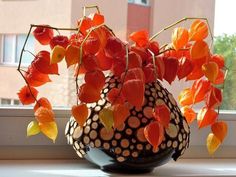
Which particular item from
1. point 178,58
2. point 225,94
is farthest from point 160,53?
point 225,94

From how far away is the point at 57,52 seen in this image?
0.87 m

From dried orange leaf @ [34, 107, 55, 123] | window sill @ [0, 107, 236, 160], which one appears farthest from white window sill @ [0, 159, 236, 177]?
dried orange leaf @ [34, 107, 55, 123]

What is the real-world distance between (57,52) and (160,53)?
0.23 metres

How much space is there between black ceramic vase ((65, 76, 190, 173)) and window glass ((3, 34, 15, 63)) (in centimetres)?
23

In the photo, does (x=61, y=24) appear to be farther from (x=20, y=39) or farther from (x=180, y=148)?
(x=180, y=148)

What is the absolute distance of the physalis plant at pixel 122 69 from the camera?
0.87 m

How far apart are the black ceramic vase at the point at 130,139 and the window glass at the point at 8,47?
23 centimetres

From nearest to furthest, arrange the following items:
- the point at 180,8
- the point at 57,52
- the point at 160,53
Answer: the point at 57,52 → the point at 160,53 → the point at 180,8

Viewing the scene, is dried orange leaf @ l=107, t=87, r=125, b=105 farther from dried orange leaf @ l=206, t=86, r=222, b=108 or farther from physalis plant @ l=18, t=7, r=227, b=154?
dried orange leaf @ l=206, t=86, r=222, b=108

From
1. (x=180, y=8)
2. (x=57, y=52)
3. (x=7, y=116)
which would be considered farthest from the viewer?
(x=180, y=8)

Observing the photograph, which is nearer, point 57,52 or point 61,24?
point 57,52

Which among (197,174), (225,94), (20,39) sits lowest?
(197,174)

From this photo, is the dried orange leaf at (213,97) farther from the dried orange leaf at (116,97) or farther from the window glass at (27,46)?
the window glass at (27,46)

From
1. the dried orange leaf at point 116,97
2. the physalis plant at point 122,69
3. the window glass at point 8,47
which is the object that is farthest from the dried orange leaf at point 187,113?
the window glass at point 8,47
